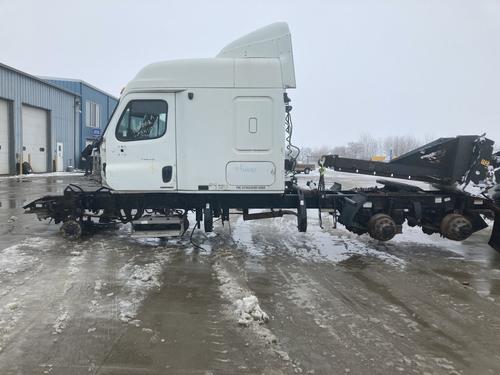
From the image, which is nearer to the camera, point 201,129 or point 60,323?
point 60,323

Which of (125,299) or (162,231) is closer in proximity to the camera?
(125,299)

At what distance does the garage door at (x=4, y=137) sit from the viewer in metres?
29.4

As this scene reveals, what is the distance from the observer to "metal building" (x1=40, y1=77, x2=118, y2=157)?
41406 mm

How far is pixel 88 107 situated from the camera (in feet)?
143

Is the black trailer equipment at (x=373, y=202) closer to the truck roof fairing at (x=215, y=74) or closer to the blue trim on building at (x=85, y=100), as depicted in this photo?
the truck roof fairing at (x=215, y=74)

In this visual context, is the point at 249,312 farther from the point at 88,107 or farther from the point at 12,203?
the point at 88,107

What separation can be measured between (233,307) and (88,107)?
Answer: 140 ft

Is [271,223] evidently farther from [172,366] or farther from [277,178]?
[172,366]

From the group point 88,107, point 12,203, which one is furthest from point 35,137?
point 12,203

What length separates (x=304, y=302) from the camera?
17.9 feet

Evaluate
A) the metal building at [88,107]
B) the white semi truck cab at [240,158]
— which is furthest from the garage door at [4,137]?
the white semi truck cab at [240,158]

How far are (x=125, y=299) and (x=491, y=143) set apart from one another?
22.9 ft

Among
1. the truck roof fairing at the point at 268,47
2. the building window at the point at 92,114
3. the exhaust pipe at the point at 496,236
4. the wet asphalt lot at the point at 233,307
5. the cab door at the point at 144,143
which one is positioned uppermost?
the building window at the point at 92,114

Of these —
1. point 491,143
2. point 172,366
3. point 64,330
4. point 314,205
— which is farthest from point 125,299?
point 491,143
